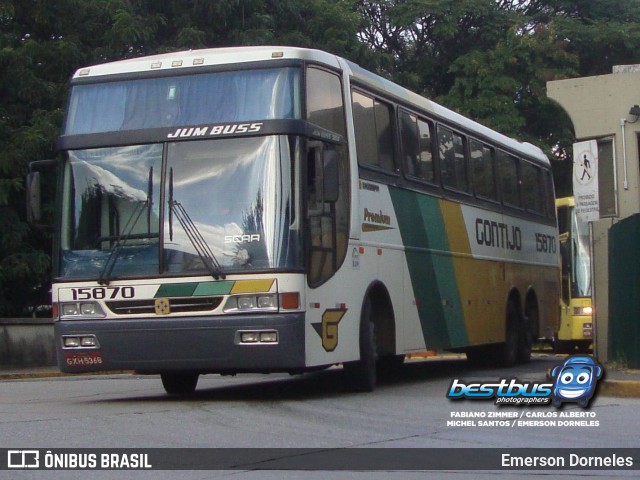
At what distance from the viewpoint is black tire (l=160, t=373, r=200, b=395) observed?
1475cm

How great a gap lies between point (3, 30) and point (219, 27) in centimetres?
503

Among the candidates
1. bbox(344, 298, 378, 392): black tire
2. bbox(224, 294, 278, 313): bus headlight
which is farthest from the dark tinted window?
bbox(344, 298, 378, 392): black tire

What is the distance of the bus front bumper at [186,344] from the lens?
486 inches

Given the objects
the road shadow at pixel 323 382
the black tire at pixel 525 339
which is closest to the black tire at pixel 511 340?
the black tire at pixel 525 339

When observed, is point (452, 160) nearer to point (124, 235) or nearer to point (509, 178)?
point (509, 178)

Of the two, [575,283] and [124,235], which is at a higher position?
[124,235]

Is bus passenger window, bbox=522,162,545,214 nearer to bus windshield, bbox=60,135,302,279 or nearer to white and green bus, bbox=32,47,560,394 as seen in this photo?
white and green bus, bbox=32,47,560,394

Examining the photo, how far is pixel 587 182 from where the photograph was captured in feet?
54.5

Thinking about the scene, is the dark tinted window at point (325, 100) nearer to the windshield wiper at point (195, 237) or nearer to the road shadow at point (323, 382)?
the windshield wiper at point (195, 237)

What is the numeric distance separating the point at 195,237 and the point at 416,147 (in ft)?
15.3

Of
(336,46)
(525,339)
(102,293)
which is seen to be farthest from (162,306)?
(336,46)

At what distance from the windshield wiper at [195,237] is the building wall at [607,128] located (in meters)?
8.09

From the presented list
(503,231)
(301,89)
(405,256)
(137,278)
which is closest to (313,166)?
(301,89)

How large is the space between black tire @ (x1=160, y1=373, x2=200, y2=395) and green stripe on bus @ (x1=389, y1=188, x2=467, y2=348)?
3.05 meters
